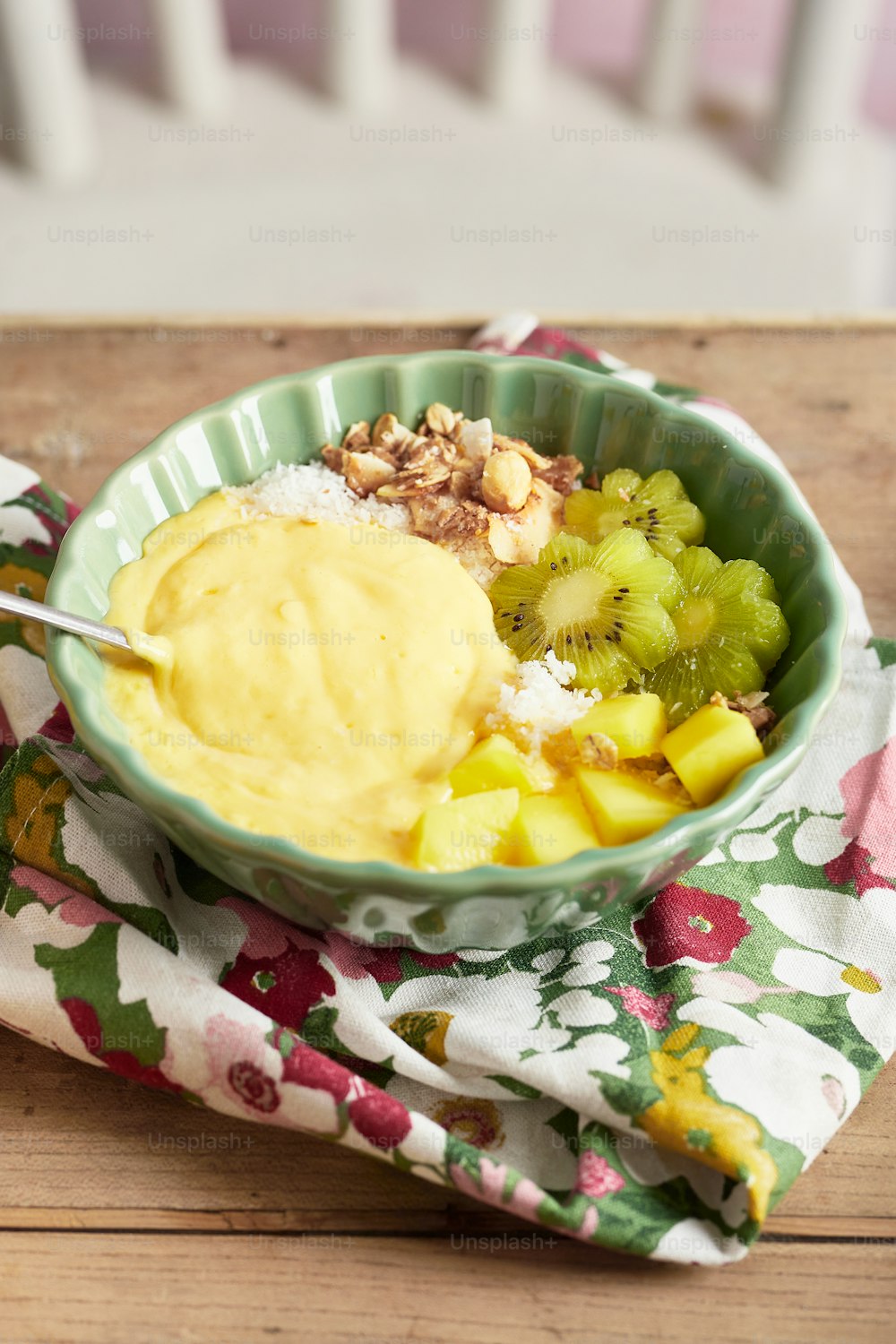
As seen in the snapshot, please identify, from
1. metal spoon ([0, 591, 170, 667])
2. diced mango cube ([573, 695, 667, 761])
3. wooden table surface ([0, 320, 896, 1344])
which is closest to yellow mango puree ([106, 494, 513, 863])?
metal spoon ([0, 591, 170, 667])

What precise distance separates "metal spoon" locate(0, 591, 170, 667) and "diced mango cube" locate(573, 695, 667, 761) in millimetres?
510

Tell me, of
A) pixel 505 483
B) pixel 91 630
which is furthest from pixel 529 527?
pixel 91 630

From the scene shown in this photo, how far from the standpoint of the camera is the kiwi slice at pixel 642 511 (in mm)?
1817

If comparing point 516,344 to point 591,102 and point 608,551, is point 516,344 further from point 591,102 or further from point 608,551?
point 591,102

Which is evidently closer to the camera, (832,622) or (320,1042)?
(320,1042)

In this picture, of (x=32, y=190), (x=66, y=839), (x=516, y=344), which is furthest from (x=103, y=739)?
(x=32, y=190)

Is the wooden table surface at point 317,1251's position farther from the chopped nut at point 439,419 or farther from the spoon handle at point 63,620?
the chopped nut at point 439,419

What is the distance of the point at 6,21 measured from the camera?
350cm

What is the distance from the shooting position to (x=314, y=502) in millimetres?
1854

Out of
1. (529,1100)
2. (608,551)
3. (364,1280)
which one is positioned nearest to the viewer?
(364,1280)

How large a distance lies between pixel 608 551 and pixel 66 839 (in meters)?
0.76

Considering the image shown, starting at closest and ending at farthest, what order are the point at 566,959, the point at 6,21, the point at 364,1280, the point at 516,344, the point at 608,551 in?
the point at 364,1280 < the point at 566,959 < the point at 608,551 < the point at 516,344 < the point at 6,21

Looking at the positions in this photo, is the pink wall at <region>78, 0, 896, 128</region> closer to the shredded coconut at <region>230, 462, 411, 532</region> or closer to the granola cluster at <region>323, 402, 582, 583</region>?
the granola cluster at <region>323, 402, 582, 583</region>

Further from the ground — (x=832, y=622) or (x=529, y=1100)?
(x=832, y=622)
